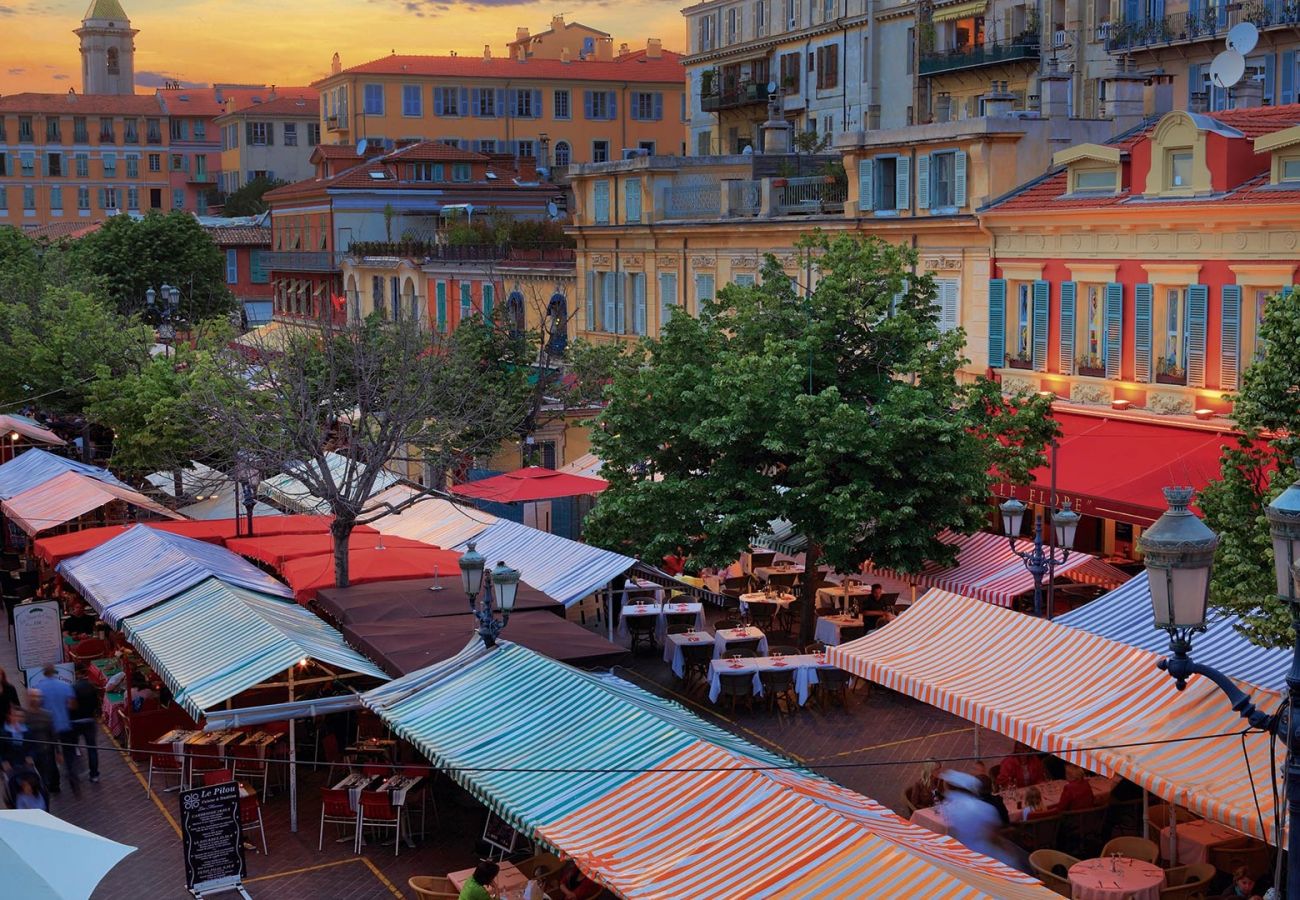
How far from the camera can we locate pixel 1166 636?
1661cm

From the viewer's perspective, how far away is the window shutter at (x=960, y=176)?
2938 centimetres

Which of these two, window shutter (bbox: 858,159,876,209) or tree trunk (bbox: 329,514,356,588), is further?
window shutter (bbox: 858,159,876,209)

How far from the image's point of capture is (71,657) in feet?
76.8

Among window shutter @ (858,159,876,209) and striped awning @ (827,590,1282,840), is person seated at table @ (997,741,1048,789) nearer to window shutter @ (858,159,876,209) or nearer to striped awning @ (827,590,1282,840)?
striped awning @ (827,590,1282,840)

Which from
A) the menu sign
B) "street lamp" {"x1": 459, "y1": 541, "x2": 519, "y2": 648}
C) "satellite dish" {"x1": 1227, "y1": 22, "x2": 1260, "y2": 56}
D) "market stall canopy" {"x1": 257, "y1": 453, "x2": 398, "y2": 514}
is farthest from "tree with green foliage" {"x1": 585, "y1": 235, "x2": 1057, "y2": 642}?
"satellite dish" {"x1": 1227, "y1": 22, "x2": 1260, "y2": 56}

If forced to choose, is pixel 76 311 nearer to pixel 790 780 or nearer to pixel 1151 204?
pixel 1151 204

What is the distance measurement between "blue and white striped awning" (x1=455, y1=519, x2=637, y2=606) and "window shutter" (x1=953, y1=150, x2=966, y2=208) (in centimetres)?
1025

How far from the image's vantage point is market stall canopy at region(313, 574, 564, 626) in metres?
20.2

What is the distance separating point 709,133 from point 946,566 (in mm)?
44249

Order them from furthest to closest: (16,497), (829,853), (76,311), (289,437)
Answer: (76,311) < (16,497) < (289,437) < (829,853)

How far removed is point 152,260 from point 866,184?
42.2 meters

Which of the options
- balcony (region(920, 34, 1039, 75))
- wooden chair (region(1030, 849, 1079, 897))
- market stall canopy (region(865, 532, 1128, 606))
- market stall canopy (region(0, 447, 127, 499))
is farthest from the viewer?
balcony (region(920, 34, 1039, 75))

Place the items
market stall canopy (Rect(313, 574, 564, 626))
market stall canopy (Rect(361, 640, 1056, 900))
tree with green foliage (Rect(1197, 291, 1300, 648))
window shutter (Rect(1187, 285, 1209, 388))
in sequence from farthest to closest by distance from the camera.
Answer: window shutter (Rect(1187, 285, 1209, 388)) → market stall canopy (Rect(313, 574, 564, 626)) → tree with green foliage (Rect(1197, 291, 1300, 648)) → market stall canopy (Rect(361, 640, 1056, 900))

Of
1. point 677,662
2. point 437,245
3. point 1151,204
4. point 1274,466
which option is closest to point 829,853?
point 1274,466
